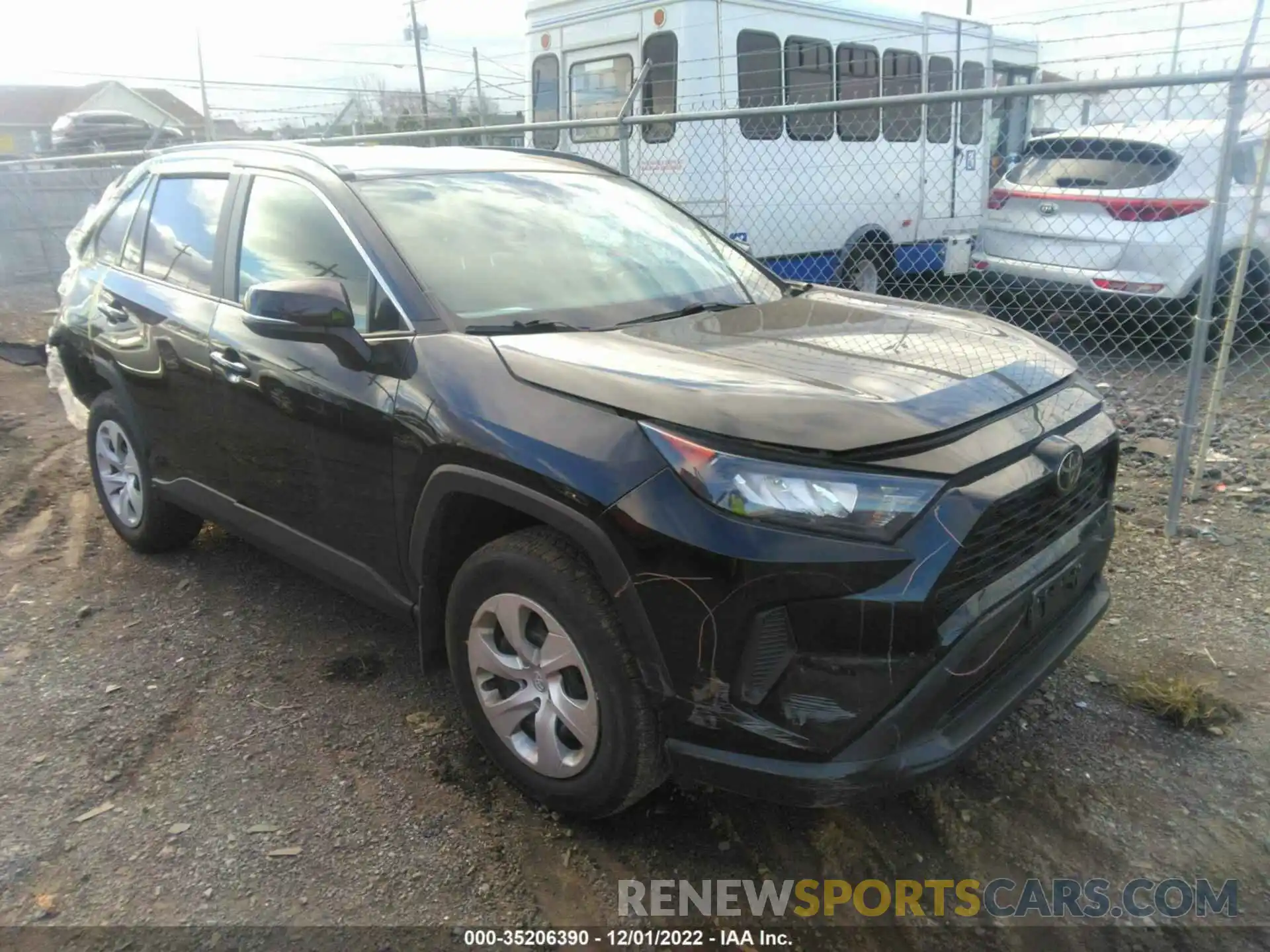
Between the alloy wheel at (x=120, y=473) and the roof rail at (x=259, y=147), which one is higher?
the roof rail at (x=259, y=147)

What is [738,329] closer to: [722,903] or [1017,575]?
[1017,575]

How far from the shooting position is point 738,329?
2.96 meters

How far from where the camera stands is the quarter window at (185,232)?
3.71m

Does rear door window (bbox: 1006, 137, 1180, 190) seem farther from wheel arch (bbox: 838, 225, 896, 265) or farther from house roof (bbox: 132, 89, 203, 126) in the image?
house roof (bbox: 132, 89, 203, 126)

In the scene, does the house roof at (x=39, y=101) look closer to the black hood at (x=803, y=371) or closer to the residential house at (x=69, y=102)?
the residential house at (x=69, y=102)

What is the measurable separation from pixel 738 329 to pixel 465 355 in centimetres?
86

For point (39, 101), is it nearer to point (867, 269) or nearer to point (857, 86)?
point (857, 86)

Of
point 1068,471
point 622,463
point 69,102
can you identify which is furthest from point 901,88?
point 69,102

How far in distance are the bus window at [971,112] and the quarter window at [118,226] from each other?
30.5 feet

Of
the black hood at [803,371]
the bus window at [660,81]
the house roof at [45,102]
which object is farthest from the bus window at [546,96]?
the house roof at [45,102]

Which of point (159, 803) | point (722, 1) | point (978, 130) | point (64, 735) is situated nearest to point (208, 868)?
point (159, 803)

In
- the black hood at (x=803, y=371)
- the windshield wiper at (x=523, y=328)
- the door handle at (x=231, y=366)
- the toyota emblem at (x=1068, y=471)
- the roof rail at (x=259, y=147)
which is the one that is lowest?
the toyota emblem at (x=1068, y=471)

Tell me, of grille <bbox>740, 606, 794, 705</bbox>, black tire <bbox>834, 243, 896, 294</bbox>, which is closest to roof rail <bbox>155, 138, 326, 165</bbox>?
grille <bbox>740, 606, 794, 705</bbox>

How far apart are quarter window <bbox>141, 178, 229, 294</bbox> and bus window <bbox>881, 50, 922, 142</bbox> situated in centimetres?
761
